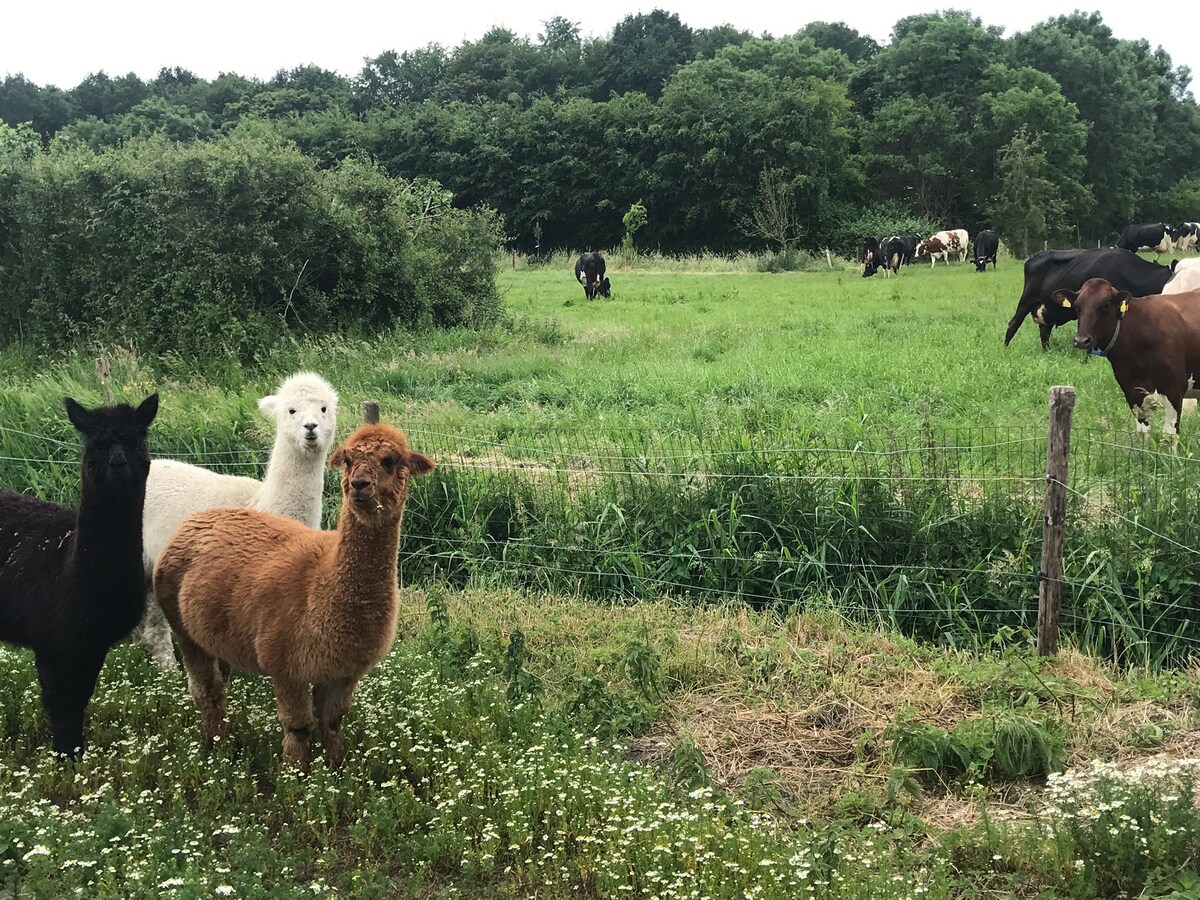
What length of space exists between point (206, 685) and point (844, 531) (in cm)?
405

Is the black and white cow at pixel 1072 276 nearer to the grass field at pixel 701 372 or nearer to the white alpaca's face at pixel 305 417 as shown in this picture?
the grass field at pixel 701 372

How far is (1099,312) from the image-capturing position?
1043cm

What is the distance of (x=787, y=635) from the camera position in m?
5.88

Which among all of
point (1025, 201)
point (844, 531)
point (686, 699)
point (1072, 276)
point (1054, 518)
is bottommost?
point (686, 699)

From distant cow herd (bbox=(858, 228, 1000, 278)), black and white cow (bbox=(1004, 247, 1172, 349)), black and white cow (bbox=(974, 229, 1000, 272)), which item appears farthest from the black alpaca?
black and white cow (bbox=(974, 229, 1000, 272))

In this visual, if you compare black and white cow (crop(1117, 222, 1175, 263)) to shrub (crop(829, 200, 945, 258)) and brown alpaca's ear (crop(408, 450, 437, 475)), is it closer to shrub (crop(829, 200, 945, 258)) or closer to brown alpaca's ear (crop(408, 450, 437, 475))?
shrub (crop(829, 200, 945, 258))

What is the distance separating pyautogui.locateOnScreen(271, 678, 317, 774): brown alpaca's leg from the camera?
4383 mm

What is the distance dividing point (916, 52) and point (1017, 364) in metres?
52.4

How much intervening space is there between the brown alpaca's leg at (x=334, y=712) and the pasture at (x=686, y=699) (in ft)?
0.43

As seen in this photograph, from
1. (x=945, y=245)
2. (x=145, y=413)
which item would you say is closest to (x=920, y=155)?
(x=945, y=245)

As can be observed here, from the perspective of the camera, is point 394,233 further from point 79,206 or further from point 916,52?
point 916,52

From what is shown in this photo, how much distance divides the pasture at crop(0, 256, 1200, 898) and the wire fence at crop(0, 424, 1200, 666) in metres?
0.03

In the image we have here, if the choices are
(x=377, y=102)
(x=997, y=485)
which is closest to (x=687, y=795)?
(x=997, y=485)

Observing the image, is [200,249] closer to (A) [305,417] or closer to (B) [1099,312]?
(A) [305,417]
